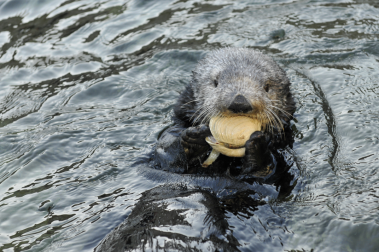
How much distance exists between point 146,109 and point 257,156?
2.38 m

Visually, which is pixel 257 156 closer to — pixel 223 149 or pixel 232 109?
pixel 223 149

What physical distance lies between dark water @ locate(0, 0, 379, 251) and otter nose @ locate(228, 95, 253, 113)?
69 centimetres

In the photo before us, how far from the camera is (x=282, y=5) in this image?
25.8 feet

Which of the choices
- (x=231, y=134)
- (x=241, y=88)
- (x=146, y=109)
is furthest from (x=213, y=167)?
(x=146, y=109)

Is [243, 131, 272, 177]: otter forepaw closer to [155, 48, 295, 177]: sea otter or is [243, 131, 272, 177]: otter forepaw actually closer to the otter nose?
[155, 48, 295, 177]: sea otter

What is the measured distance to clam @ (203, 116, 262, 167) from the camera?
12.0ft

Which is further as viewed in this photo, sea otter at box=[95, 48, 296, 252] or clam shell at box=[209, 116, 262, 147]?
clam shell at box=[209, 116, 262, 147]

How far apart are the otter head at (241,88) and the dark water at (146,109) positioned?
0.52 metres

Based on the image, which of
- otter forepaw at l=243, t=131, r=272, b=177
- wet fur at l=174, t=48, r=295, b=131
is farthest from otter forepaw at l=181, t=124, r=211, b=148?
otter forepaw at l=243, t=131, r=272, b=177

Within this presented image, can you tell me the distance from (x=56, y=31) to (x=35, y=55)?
909 mm

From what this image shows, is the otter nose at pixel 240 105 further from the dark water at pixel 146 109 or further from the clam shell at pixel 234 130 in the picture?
the dark water at pixel 146 109

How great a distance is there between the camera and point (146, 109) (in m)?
5.64

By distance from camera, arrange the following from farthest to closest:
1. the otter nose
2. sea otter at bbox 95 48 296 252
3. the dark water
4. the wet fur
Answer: the wet fur → the otter nose → the dark water → sea otter at bbox 95 48 296 252

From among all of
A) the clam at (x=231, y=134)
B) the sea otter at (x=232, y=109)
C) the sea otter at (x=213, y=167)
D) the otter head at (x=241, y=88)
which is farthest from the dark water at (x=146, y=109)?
the otter head at (x=241, y=88)
